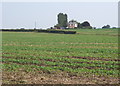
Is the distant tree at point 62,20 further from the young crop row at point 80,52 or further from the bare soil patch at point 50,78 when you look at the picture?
the bare soil patch at point 50,78

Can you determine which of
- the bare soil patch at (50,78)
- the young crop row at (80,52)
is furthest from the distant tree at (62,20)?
the bare soil patch at (50,78)

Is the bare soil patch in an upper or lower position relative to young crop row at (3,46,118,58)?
upper

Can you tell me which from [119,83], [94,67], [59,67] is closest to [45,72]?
[59,67]

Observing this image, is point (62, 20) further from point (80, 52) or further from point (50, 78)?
point (50, 78)

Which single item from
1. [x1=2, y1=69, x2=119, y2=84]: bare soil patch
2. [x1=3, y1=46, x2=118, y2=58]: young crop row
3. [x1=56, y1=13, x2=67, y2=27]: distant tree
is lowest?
[x1=3, y1=46, x2=118, y2=58]: young crop row

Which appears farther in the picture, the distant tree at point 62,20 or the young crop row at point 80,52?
the distant tree at point 62,20

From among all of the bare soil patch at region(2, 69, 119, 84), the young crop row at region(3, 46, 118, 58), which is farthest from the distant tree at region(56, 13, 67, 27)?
the bare soil patch at region(2, 69, 119, 84)

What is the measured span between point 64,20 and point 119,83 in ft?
490

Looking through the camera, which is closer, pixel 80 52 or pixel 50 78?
pixel 50 78

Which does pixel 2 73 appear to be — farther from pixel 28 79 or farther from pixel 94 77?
pixel 94 77

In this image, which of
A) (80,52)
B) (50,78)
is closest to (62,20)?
(80,52)

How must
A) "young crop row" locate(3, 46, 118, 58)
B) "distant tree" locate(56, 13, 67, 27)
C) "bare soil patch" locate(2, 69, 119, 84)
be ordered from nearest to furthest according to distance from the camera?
"bare soil patch" locate(2, 69, 119, 84)
"young crop row" locate(3, 46, 118, 58)
"distant tree" locate(56, 13, 67, 27)

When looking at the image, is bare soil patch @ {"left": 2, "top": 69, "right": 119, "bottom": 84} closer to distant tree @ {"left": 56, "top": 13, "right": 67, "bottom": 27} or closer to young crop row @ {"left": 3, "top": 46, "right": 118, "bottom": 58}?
young crop row @ {"left": 3, "top": 46, "right": 118, "bottom": 58}

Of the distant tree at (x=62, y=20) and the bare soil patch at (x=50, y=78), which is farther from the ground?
the distant tree at (x=62, y=20)
